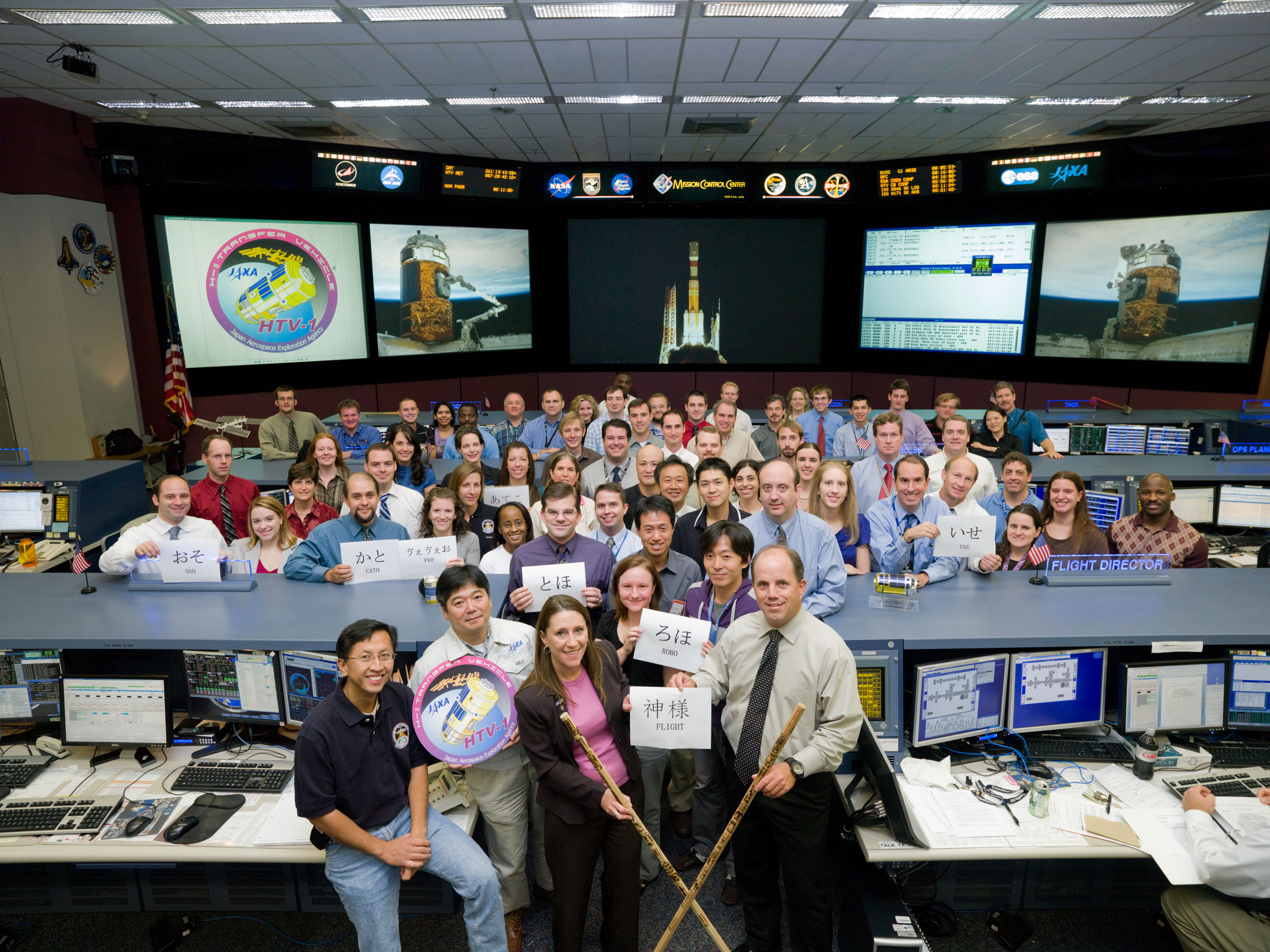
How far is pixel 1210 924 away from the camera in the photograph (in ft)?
8.11

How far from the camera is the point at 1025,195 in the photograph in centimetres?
907

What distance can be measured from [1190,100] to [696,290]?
6.10 metres

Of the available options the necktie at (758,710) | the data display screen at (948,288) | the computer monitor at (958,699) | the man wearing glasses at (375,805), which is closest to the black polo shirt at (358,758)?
the man wearing glasses at (375,805)

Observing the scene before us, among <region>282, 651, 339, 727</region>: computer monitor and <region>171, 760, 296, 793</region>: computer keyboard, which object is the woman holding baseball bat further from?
<region>171, 760, 296, 793</region>: computer keyboard

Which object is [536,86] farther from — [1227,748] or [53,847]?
[1227,748]

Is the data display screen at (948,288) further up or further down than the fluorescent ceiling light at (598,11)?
further down

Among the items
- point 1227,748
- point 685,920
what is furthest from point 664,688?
point 1227,748

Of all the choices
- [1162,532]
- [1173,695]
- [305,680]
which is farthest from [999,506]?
[305,680]

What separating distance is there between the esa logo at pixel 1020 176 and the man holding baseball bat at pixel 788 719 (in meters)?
8.22

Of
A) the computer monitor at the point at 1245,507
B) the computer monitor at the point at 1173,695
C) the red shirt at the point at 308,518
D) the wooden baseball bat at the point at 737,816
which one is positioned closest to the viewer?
the wooden baseball bat at the point at 737,816

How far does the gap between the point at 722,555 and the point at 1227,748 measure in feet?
7.57

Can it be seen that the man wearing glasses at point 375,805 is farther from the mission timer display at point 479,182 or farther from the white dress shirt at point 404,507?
the mission timer display at point 479,182

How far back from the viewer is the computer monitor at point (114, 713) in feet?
10.0

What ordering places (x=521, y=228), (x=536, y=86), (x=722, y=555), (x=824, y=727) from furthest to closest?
(x=521, y=228) < (x=536, y=86) < (x=722, y=555) < (x=824, y=727)
